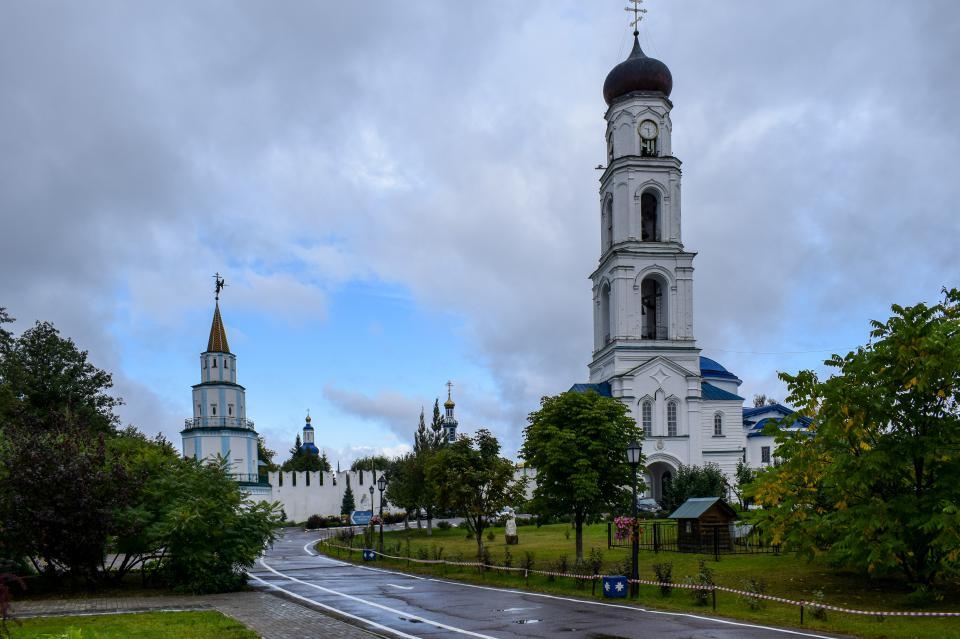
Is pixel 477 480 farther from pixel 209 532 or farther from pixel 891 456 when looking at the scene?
pixel 891 456

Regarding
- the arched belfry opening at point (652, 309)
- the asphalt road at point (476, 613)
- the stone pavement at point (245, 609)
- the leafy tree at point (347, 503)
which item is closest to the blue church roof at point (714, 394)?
the arched belfry opening at point (652, 309)

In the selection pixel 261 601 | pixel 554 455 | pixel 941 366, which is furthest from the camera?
pixel 554 455

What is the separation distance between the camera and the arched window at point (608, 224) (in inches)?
2488

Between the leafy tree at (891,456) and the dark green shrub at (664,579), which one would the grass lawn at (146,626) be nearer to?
the dark green shrub at (664,579)

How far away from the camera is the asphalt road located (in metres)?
14.7

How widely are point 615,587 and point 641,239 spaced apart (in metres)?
43.5

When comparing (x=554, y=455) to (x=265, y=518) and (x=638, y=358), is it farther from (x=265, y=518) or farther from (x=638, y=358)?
(x=638, y=358)

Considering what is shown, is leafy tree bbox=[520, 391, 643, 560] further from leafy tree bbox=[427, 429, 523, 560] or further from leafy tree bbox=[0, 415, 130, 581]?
leafy tree bbox=[0, 415, 130, 581]

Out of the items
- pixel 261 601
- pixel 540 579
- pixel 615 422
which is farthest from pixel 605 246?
pixel 261 601

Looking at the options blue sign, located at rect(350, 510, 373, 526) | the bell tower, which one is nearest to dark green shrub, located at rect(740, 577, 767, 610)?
blue sign, located at rect(350, 510, 373, 526)

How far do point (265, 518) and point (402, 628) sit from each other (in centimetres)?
831

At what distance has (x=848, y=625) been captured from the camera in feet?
50.2

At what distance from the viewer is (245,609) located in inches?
710

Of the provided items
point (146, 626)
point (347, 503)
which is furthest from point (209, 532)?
point (347, 503)
